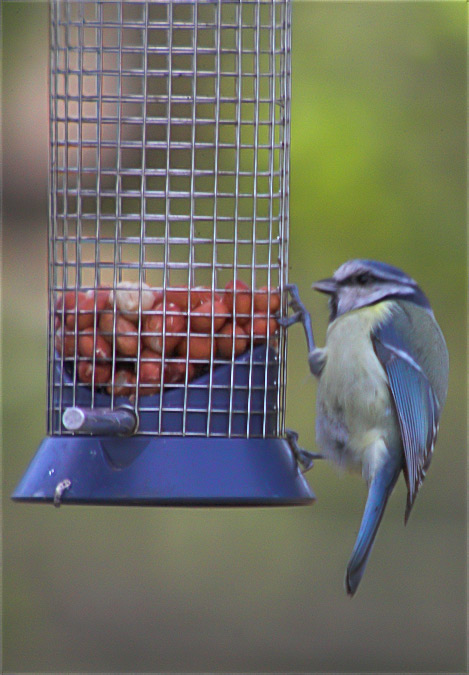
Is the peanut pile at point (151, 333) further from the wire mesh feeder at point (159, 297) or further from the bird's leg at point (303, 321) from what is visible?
the bird's leg at point (303, 321)

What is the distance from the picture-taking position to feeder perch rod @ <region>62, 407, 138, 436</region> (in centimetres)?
333

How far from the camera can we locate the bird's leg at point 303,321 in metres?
3.97

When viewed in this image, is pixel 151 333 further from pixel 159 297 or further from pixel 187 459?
pixel 187 459

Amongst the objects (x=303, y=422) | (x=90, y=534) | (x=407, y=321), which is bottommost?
(x=90, y=534)

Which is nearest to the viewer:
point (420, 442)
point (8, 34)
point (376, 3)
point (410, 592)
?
point (420, 442)

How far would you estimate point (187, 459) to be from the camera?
352cm

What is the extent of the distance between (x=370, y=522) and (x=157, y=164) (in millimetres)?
1478

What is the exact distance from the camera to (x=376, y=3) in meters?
6.23

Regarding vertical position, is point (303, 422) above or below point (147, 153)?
below

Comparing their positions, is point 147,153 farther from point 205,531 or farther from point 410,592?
point 410,592

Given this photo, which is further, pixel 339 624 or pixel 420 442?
pixel 339 624

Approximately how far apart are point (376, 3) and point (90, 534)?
3441 mm

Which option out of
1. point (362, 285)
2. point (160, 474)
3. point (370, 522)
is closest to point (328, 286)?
point (362, 285)

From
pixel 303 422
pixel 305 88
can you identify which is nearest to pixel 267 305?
pixel 303 422
